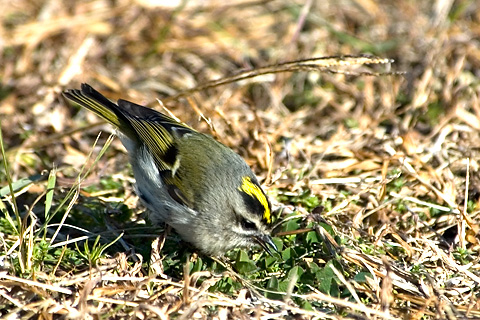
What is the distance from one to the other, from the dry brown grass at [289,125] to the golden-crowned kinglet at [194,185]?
247mm

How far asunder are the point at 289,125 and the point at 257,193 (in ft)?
6.37

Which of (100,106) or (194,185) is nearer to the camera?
(194,185)

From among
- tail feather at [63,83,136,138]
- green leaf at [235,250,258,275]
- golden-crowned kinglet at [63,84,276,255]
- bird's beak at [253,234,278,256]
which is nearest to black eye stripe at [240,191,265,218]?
golden-crowned kinglet at [63,84,276,255]

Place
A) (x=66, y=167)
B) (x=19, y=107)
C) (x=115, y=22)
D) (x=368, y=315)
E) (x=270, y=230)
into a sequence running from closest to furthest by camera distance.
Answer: (x=368, y=315) → (x=270, y=230) → (x=66, y=167) → (x=19, y=107) → (x=115, y=22)

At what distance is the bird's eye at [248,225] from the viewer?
329 centimetres

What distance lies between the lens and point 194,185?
3.47 metres

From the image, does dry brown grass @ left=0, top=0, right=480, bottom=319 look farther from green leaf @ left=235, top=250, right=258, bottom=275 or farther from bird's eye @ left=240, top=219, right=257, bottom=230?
bird's eye @ left=240, top=219, right=257, bottom=230

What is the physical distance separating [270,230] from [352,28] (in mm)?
3714

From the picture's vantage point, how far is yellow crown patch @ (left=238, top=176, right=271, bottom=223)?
128 inches

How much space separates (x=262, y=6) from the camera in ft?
22.3

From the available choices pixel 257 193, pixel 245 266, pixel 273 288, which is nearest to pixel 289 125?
pixel 257 193

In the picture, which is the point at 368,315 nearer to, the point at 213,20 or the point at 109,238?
the point at 109,238

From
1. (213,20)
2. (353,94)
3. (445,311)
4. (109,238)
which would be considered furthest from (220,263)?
(213,20)

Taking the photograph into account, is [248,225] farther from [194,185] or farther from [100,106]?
[100,106]
